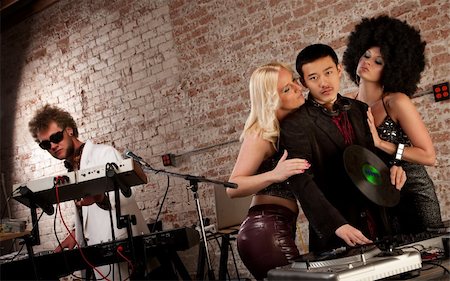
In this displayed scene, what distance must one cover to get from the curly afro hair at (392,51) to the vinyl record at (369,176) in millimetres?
854

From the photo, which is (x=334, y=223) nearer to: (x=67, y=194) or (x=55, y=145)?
(x=67, y=194)

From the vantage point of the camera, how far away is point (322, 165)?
7.21 ft

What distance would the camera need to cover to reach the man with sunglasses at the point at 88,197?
10.9 ft

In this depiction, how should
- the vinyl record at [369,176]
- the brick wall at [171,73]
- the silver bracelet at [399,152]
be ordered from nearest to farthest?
the vinyl record at [369,176], the silver bracelet at [399,152], the brick wall at [171,73]

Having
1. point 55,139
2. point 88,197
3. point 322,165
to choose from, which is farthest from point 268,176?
point 55,139

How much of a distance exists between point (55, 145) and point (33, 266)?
2.59 feet

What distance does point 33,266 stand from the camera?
3031 mm

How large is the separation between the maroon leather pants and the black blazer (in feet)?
0.35

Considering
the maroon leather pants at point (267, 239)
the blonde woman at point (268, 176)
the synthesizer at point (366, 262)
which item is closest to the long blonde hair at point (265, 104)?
the blonde woman at point (268, 176)

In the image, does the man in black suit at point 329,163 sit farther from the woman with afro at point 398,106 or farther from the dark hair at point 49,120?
the dark hair at point 49,120

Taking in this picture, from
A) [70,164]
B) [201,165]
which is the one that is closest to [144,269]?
[70,164]

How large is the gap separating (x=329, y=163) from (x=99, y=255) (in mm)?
1549

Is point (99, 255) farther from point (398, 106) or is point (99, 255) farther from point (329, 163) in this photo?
point (398, 106)

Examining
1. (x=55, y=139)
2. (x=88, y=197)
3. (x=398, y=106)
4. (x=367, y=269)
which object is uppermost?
(x=55, y=139)
